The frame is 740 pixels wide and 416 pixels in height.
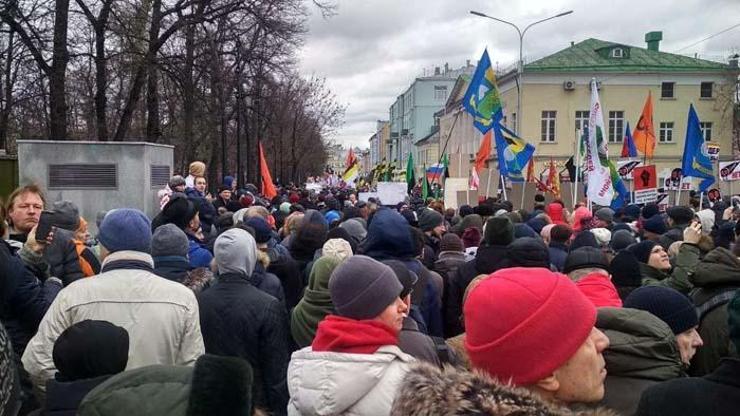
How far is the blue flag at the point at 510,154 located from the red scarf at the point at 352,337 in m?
13.4

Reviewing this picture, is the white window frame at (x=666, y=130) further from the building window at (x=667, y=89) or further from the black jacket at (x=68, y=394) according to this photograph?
the black jacket at (x=68, y=394)

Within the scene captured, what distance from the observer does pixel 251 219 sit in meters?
6.25

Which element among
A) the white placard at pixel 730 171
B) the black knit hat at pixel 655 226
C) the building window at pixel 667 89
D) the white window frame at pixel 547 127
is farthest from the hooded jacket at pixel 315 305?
the building window at pixel 667 89

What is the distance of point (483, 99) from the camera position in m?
16.2

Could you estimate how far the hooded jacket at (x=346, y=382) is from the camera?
2.55m

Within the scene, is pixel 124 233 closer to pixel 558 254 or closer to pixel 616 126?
pixel 558 254

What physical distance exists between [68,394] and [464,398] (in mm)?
1442

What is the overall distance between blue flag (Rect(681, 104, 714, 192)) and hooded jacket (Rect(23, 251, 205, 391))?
13.7m

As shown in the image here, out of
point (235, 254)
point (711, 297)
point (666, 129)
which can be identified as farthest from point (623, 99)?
point (235, 254)

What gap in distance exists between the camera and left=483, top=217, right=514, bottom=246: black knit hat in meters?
5.95

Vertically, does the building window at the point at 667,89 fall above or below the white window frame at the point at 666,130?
above

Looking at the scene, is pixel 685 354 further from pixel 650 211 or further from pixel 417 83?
pixel 417 83

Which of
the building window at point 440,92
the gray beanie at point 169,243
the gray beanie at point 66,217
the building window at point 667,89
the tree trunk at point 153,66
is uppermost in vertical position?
the building window at point 440,92

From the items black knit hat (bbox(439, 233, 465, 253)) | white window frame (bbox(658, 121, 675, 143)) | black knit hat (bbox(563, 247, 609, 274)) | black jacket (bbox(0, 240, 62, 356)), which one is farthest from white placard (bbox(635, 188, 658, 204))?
white window frame (bbox(658, 121, 675, 143))
